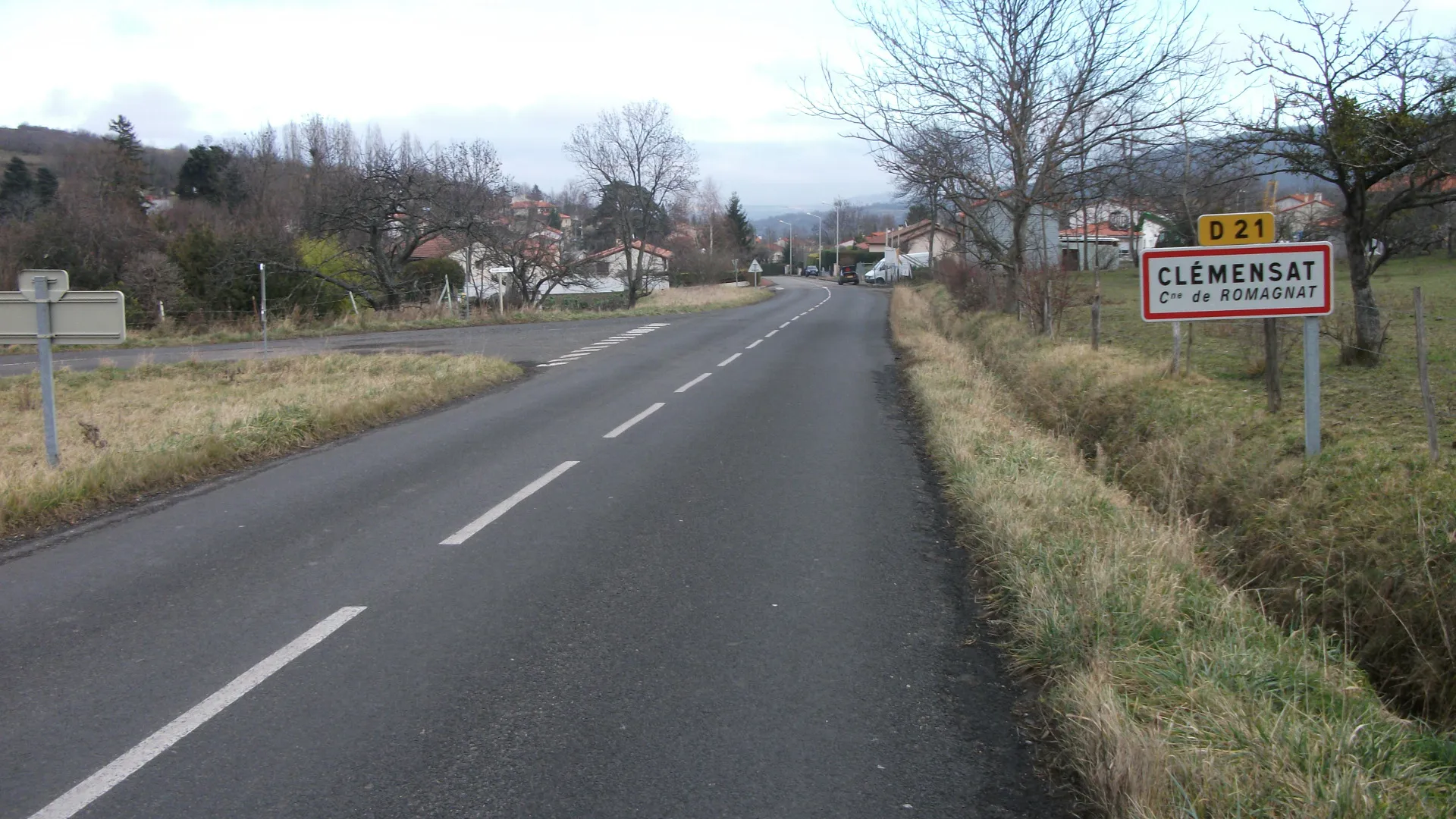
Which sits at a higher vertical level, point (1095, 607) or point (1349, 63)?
point (1349, 63)

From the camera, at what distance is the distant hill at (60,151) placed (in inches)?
2916

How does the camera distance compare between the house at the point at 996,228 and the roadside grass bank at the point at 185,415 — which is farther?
the house at the point at 996,228

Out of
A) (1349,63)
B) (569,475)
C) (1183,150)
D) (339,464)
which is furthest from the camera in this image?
(1183,150)

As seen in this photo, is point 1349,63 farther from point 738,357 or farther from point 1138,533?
point 738,357

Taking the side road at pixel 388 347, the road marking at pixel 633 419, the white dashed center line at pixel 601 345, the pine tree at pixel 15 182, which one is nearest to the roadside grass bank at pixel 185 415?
the white dashed center line at pixel 601 345

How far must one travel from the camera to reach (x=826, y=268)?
11594 centimetres

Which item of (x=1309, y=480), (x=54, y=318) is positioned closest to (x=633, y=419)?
(x=54, y=318)

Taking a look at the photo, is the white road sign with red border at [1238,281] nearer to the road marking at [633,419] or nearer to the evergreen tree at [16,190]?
the road marking at [633,419]

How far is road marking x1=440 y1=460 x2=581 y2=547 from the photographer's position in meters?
6.81

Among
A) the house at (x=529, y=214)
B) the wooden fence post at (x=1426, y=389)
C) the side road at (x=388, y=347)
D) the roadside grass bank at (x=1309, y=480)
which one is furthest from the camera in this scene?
the house at (x=529, y=214)

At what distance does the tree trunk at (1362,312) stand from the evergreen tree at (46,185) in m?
63.0

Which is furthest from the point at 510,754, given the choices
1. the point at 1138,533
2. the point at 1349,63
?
the point at 1349,63

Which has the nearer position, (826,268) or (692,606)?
(692,606)

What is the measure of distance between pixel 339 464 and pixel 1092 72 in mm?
18201
